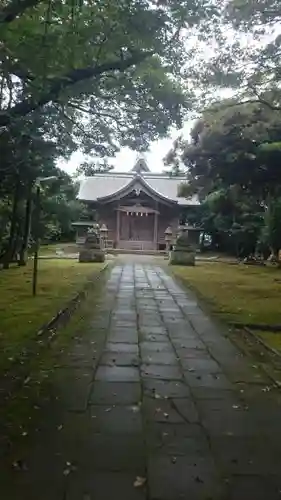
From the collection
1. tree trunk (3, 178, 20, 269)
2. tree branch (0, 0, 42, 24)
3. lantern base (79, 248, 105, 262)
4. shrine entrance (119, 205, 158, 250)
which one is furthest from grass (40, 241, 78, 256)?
tree branch (0, 0, 42, 24)

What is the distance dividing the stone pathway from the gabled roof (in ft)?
96.1

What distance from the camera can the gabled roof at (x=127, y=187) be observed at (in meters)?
35.0

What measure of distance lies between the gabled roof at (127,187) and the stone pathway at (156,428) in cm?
2929

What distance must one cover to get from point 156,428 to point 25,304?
573 cm

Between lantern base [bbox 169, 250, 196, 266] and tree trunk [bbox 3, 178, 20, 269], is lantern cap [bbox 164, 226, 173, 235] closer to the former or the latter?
lantern base [bbox 169, 250, 196, 266]

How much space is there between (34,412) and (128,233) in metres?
32.3

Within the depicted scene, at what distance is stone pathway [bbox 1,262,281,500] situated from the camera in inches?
101

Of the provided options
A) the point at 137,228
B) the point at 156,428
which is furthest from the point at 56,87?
the point at 137,228

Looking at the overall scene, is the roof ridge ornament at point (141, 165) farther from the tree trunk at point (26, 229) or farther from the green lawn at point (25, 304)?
the green lawn at point (25, 304)

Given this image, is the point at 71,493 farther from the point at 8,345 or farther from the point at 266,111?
the point at 266,111

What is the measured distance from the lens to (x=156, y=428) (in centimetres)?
333

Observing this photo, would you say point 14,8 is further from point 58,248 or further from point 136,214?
point 136,214

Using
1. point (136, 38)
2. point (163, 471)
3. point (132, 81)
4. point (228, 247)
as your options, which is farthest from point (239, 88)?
point (228, 247)

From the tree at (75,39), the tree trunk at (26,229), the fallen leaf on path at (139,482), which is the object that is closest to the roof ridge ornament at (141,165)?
the tree trunk at (26,229)
